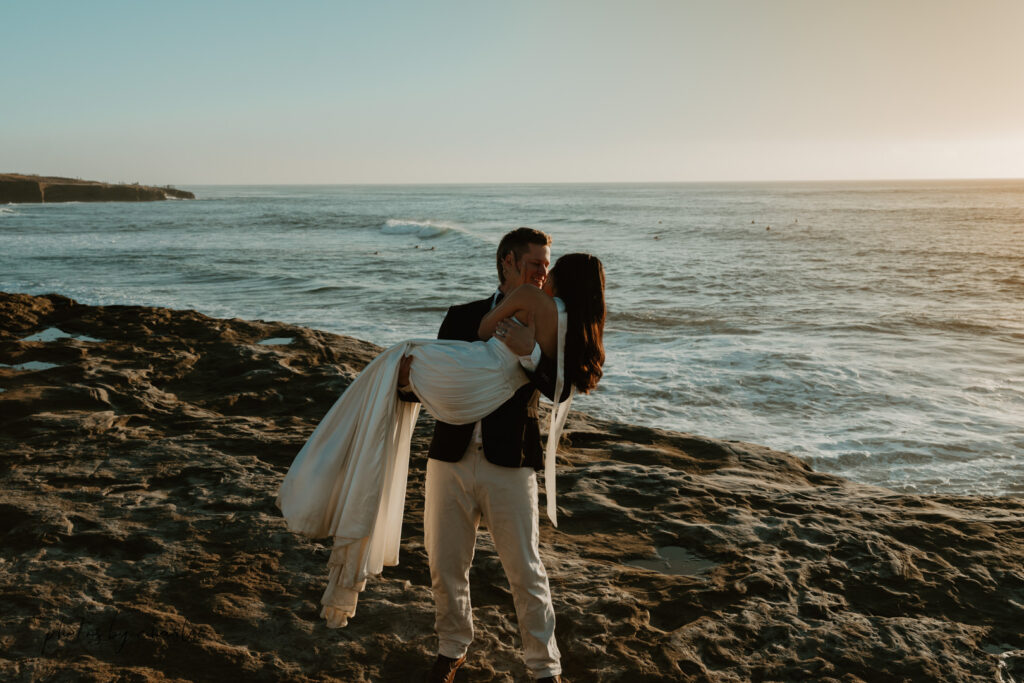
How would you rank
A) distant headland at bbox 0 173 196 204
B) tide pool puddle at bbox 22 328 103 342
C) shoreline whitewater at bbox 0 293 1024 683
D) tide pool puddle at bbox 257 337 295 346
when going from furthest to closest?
distant headland at bbox 0 173 196 204 → tide pool puddle at bbox 257 337 295 346 → tide pool puddle at bbox 22 328 103 342 → shoreline whitewater at bbox 0 293 1024 683

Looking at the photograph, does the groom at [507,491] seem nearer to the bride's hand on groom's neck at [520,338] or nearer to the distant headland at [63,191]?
the bride's hand on groom's neck at [520,338]

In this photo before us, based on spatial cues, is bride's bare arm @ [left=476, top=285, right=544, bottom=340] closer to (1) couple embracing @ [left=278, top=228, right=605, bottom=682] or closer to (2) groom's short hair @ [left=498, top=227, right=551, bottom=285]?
(1) couple embracing @ [left=278, top=228, right=605, bottom=682]

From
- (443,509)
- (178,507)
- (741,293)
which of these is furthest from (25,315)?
(741,293)

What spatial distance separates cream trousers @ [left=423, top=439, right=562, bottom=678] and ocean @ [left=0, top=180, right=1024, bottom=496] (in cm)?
520

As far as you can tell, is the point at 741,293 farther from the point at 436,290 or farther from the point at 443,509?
the point at 443,509

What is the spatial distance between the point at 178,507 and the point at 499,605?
2004 mm

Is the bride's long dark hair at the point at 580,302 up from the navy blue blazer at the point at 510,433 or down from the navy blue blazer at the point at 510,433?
up

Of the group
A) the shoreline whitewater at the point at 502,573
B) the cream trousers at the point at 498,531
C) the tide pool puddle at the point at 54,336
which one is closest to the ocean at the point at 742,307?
the shoreline whitewater at the point at 502,573

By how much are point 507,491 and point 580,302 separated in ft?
2.40

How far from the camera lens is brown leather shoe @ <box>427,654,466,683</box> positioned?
2.72 meters

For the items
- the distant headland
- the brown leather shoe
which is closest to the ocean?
the brown leather shoe

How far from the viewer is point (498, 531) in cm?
260

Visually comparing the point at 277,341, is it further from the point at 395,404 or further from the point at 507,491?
the point at 507,491

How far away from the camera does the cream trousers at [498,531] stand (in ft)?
8.42
